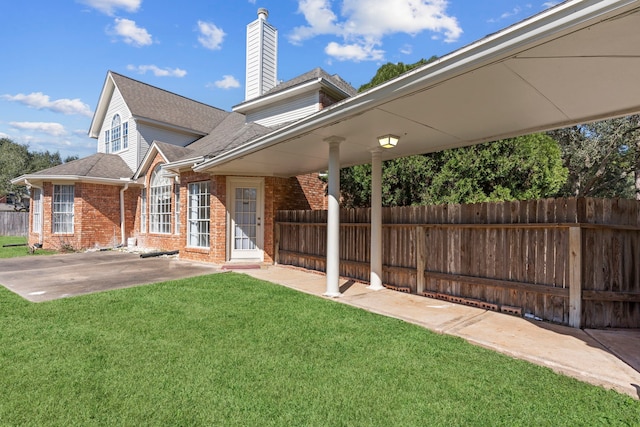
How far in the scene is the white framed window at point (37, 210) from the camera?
14.2 meters

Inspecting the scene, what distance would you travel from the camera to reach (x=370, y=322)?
448cm

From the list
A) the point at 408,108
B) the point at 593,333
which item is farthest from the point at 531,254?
the point at 408,108

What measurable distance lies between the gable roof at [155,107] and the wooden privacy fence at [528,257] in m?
13.3

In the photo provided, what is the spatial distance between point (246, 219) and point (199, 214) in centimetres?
163

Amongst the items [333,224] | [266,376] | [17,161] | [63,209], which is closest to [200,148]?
[63,209]

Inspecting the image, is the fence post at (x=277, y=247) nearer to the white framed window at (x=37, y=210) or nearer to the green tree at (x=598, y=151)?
the white framed window at (x=37, y=210)

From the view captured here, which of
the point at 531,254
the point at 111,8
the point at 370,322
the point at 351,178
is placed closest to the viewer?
the point at 370,322

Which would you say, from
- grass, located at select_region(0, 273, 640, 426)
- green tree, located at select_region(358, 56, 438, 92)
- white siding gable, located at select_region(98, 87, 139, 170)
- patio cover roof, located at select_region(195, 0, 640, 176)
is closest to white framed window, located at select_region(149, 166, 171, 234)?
white siding gable, located at select_region(98, 87, 139, 170)

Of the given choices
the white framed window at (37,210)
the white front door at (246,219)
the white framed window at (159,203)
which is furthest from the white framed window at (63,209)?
the white front door at (246,219)

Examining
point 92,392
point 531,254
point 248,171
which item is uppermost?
point 248,171

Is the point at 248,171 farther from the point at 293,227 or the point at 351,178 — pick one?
the point at 351,178

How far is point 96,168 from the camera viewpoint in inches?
555

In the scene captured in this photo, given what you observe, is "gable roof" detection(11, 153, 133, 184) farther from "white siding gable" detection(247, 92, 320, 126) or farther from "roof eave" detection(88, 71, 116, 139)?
"white siding gable" detection(247, 92, 320, 126)

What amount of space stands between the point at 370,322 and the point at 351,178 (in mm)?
7545
